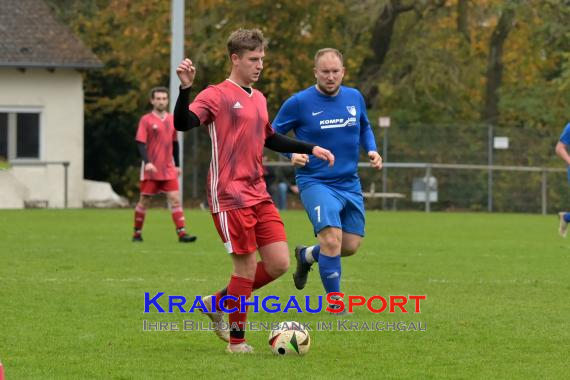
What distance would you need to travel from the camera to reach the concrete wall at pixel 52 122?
33.8m

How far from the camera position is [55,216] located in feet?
Result: 85.5

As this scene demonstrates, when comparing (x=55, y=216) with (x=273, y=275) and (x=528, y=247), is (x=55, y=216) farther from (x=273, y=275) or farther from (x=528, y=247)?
(x=273, y=275)

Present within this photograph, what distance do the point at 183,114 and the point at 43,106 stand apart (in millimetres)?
27805

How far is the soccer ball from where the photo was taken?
787 centimetres

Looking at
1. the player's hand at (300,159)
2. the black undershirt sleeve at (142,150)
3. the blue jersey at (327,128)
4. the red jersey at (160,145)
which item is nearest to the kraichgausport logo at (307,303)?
the blue jersey at (327,128)

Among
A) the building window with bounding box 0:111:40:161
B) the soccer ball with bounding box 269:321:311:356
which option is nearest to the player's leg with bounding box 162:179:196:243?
the soccer ball with bounding box 269:321:311:356

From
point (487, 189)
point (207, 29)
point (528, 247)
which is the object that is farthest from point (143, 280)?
point (207, 29)

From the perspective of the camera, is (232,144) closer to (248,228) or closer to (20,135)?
(248,228)

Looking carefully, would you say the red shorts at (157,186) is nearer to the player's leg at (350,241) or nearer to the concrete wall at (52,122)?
the player's leg at (350,241)

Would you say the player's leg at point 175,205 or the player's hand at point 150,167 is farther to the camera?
the player's leg at point 175,205

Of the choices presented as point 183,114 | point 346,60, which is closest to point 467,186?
point 346,60

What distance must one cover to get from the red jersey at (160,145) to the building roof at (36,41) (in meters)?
16.0

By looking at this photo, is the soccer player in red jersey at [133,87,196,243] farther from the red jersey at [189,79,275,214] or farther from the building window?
the building window

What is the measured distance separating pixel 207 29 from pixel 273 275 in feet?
94.0
